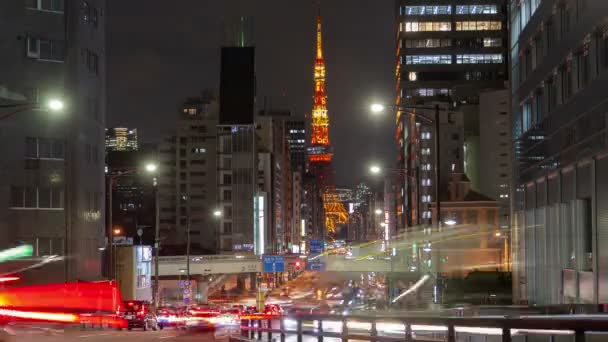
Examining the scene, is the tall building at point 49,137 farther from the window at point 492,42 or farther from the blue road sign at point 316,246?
the window at point 492,42

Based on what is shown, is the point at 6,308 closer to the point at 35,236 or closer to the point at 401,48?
the point at 35,236

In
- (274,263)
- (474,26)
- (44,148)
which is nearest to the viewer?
(44,148)

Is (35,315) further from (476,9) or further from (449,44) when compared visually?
(476,9)

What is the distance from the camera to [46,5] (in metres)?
56.5

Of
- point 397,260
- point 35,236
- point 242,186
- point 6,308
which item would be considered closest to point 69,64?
point 35,236

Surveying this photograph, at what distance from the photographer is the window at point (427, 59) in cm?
15475

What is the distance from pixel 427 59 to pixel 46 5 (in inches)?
4180

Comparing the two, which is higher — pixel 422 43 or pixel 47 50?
pixel 422 43

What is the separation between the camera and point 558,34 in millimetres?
35875

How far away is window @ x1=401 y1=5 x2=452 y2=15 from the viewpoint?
506ft

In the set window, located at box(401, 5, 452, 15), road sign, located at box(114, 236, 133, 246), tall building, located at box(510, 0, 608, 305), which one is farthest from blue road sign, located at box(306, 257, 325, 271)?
window, located at box(401, 5, 452, 15)

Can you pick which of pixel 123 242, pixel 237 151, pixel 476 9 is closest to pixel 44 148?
pixel 123 242

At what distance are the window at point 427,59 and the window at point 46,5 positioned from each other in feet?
343

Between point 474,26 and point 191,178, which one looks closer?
point 474,26
